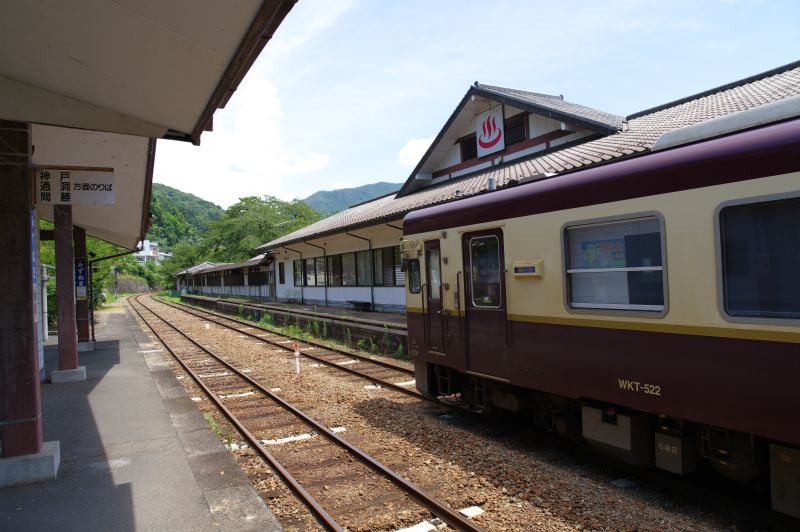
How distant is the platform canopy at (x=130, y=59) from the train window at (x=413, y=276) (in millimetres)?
3508

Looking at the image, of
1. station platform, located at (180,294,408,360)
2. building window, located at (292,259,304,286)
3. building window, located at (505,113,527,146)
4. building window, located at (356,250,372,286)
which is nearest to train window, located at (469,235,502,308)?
station platform, located at (180,294,408,360)

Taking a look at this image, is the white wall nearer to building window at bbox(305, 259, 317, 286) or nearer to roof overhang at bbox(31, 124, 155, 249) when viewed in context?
building window at bbox(305, 259, 317, 286)

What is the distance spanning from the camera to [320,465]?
236 inches

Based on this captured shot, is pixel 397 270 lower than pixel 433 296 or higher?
higher

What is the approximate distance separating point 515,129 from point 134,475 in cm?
1474

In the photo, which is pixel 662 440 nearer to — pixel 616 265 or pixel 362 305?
pixel 616 265

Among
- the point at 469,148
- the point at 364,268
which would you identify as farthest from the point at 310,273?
the point at 469,148

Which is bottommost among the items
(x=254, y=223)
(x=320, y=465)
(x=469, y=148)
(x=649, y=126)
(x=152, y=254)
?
(x=320, y=465)

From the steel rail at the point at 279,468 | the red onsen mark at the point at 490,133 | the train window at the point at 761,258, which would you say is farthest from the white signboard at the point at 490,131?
the train window at the point at 761,258

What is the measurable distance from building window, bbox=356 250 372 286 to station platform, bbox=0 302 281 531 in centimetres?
1241

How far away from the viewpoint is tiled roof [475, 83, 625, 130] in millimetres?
14211

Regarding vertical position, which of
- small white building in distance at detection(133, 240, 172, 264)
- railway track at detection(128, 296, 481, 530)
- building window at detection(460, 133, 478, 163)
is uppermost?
small white building in distance at detection(133, 240, 172, 264)

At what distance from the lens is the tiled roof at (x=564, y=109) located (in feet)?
46.6

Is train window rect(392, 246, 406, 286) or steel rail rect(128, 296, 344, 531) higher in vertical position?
train window rect(392, 246, 406, 286)
